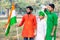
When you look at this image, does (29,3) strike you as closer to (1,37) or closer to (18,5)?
(18,5)

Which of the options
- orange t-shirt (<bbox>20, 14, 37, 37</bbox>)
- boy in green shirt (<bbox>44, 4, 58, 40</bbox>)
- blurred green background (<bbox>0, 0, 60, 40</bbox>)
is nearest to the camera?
boy in green shirt (<bbox>44, 4, 58, 40</bbox>)

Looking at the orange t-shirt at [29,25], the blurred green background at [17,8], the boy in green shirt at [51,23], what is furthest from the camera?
the blurred green background at [17,8]

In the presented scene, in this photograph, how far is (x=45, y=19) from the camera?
7289mm

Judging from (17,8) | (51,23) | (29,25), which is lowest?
(29,25)

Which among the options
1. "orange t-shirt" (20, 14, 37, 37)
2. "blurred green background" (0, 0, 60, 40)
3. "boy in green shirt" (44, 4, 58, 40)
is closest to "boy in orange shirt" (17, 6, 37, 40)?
"orange t-shirt" (20, 14, 37, 37)

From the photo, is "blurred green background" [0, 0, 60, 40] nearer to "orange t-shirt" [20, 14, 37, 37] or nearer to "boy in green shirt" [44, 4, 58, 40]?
"orange t-shirt" [20, 14, 37, 37]

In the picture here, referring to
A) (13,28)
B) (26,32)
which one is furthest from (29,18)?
(13,28)

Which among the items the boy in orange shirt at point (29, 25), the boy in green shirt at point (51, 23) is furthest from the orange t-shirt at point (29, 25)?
the boy in green shirt at point (51, 23)

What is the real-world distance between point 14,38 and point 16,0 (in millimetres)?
1344

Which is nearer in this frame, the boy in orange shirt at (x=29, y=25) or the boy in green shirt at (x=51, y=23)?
the boy in green shirt at (x=51, y=23)

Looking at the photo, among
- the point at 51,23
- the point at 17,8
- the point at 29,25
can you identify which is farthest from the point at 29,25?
the point at 17,8

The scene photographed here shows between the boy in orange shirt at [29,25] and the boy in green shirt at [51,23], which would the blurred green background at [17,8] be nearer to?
the boy in orange shirt at [29,25]

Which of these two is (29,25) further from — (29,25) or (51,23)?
(51,23)

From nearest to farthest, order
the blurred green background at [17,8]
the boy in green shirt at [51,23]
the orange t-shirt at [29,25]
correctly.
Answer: the boy in green shirt at [51,23] < the orange t-shirt at [29,25] < the blurred green background at [17,8]
